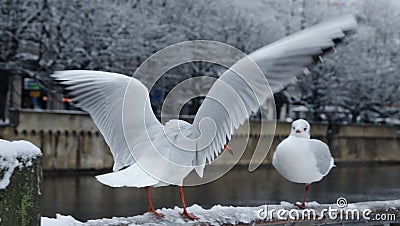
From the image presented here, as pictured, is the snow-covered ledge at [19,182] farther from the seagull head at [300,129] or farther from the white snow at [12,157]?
the seagull head at [300,129]

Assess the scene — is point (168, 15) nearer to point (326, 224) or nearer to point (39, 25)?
point (39, 25)

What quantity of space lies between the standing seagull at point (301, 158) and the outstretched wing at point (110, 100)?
1.46m

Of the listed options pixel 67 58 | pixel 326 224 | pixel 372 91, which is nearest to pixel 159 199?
pixel 67 58

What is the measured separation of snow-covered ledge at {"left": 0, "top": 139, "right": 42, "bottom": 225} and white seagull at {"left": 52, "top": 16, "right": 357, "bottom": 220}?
116 centimetres

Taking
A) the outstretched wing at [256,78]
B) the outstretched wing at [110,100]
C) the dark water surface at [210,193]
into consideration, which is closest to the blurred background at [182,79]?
the dark water surface at [210,193]

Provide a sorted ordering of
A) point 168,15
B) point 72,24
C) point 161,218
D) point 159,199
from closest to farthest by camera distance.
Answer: point 161,218 → point 159,199 → point 72,24 → point 168,15

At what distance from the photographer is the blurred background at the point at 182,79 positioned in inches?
651

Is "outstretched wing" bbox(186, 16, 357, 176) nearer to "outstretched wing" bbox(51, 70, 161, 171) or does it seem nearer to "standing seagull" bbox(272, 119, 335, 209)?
"outstretched wing" bbox(51, 70, 161, 171)

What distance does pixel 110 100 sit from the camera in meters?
3.96

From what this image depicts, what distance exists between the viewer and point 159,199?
555 inches

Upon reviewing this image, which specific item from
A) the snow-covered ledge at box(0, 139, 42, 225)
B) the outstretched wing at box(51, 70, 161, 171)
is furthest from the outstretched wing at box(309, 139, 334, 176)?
the snow-covered ledge at box(0, 139, 42, 225)

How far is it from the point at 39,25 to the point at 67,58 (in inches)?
50.6

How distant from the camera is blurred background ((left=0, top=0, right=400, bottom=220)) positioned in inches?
651

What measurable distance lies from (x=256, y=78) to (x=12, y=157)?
154cm
